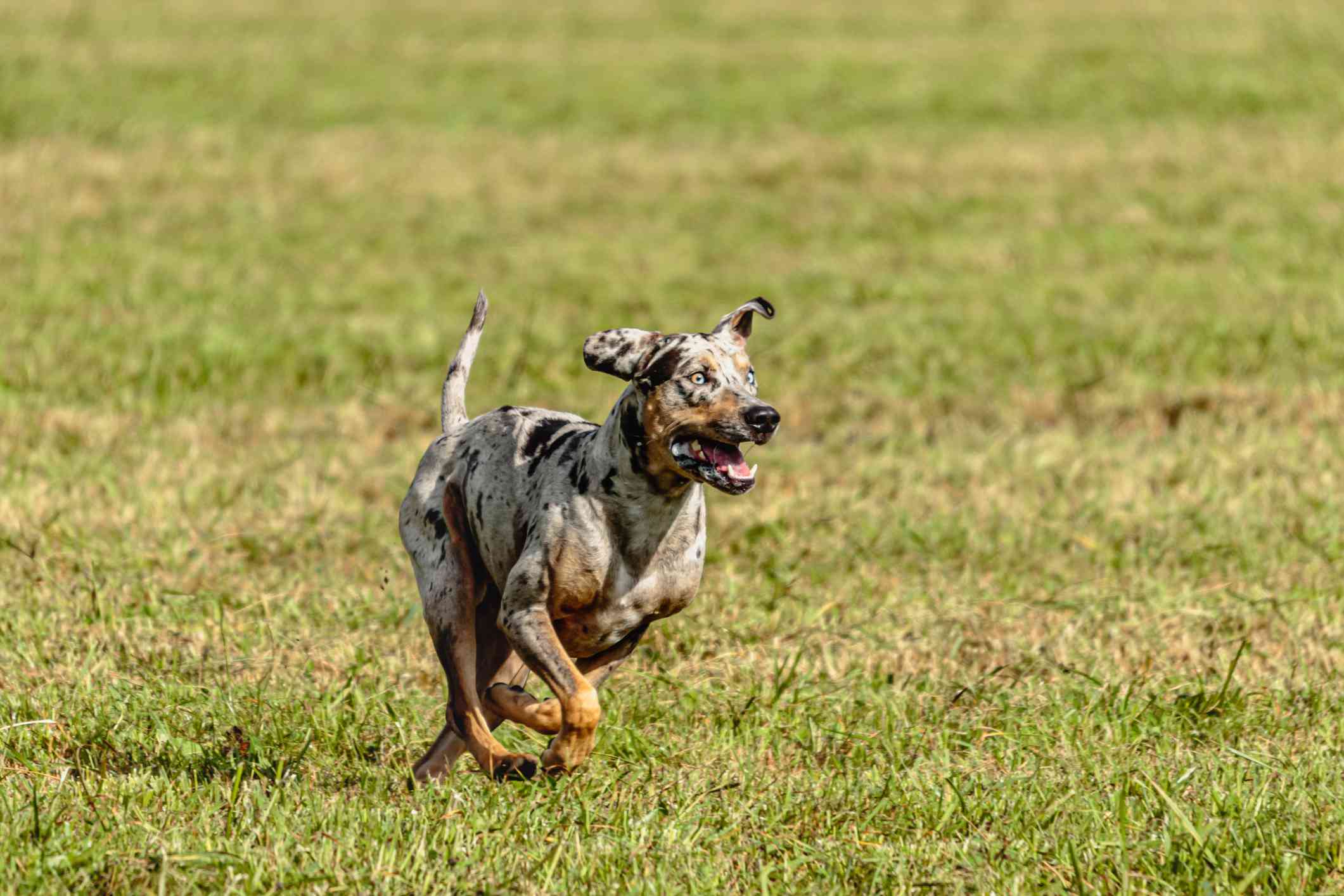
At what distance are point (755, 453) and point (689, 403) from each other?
4.91 m

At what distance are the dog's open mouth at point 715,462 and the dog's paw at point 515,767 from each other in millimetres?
996

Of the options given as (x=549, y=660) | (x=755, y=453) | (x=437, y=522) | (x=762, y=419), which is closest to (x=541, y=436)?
(x=437, y=522)

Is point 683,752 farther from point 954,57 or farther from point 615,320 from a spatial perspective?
point 954,57

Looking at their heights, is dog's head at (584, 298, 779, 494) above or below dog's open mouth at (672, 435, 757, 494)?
above

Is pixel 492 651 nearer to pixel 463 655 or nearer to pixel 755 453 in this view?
pixel 463 655

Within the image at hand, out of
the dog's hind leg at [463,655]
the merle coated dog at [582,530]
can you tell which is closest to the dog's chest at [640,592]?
the merle coated dog at [582,530]

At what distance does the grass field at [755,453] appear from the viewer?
16.2 ft

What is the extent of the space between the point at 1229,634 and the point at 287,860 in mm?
4237

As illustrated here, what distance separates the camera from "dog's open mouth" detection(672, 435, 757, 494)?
15.1 ft

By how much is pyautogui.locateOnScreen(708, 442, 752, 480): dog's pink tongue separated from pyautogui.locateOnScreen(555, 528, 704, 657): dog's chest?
37 cm

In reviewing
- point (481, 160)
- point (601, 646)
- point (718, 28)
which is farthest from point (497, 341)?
point (718, 28)

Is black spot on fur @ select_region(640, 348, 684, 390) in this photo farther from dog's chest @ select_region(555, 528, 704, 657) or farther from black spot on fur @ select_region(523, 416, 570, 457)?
black spot on fur @ select_region(523, 416, 570, 457)

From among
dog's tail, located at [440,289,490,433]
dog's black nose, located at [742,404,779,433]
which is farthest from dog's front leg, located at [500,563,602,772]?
dog's tail, located at [440,289,490,433]

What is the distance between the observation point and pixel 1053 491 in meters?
9.20
